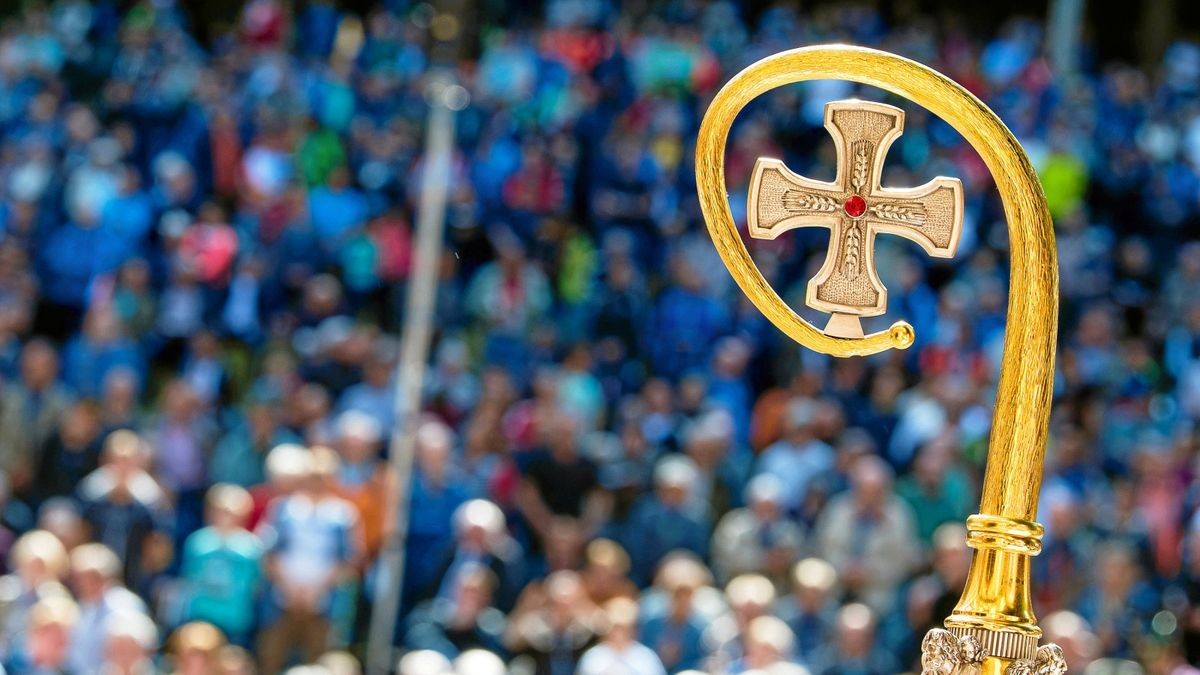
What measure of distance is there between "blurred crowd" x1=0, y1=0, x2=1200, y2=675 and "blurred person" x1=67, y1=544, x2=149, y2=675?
3 centimetres

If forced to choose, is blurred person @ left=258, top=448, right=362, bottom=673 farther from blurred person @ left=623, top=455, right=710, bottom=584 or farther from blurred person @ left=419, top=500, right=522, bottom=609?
blurred person @ left=623, top=455, right=710, bottom=584

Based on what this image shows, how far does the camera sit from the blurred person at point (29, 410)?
12766 millimetres

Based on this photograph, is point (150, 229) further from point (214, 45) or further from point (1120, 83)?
point (1120, 83)

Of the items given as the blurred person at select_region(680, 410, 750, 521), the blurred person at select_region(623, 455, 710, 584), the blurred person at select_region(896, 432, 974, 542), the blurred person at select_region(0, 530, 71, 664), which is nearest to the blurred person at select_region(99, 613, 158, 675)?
the blurred person at select_region(0, 530, 71, 664)

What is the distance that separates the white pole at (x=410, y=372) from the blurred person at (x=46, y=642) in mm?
1768

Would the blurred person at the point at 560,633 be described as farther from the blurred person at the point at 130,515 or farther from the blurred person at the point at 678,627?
the blurred person at the point at 130,515

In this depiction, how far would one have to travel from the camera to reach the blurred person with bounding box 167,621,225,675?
963 centimetres

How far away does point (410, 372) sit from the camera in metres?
12.9

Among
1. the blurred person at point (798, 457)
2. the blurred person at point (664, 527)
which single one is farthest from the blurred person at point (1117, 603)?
the blurred person at point (664, 527)

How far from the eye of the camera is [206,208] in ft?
51.2

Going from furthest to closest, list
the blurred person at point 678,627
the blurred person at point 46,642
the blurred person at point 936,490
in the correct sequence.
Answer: the blurred person at point 936,490, the blurred person at point 678,627, the blurred person at point 46,642

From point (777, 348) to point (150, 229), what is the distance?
4.75 m

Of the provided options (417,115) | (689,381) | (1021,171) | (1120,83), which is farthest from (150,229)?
(1021,171)

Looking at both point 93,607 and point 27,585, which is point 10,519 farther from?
point 93,607
